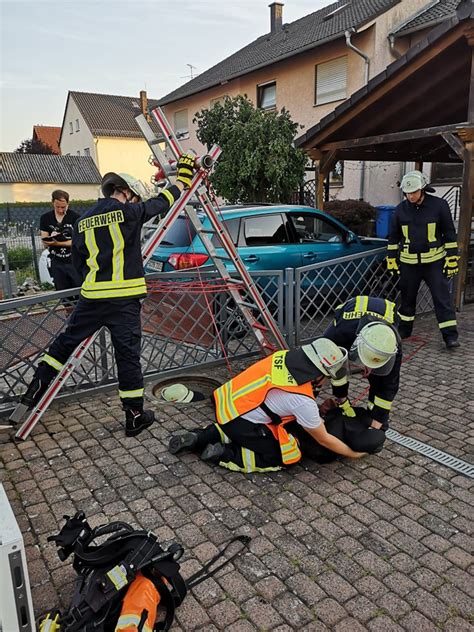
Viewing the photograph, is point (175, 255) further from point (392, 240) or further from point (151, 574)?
point (151, 574)

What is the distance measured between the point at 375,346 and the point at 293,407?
62 cm

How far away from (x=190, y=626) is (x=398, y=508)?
1.44 meters

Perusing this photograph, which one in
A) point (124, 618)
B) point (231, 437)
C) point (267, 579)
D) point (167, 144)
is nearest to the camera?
point (124, 618)

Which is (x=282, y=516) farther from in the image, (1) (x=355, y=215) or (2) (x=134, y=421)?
(1) (x=355, y=215)

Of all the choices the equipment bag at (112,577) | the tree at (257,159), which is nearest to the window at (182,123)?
the tree at (257,159)

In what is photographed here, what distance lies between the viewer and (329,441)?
3258 mm

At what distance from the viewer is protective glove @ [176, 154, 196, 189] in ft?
14.0

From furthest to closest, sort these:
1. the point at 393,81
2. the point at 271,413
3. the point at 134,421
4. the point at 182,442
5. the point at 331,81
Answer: the point at 331,81 < the point at 393,81 < the point at 134,421 < the point at 182,442 < the point at 271,413

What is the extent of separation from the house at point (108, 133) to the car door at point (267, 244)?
33065mm

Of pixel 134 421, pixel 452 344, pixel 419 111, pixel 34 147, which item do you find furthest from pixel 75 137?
pixel 134 421

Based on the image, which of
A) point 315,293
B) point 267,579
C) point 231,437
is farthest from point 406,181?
point 267,579

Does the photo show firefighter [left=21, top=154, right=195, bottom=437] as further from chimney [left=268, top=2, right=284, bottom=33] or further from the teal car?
chimney [left=268, top=2, right=284, bottom=33]

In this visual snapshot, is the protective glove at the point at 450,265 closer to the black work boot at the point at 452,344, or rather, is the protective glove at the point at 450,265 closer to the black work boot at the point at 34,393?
the black work boot at the point at 452,344

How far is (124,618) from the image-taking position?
206 cm
